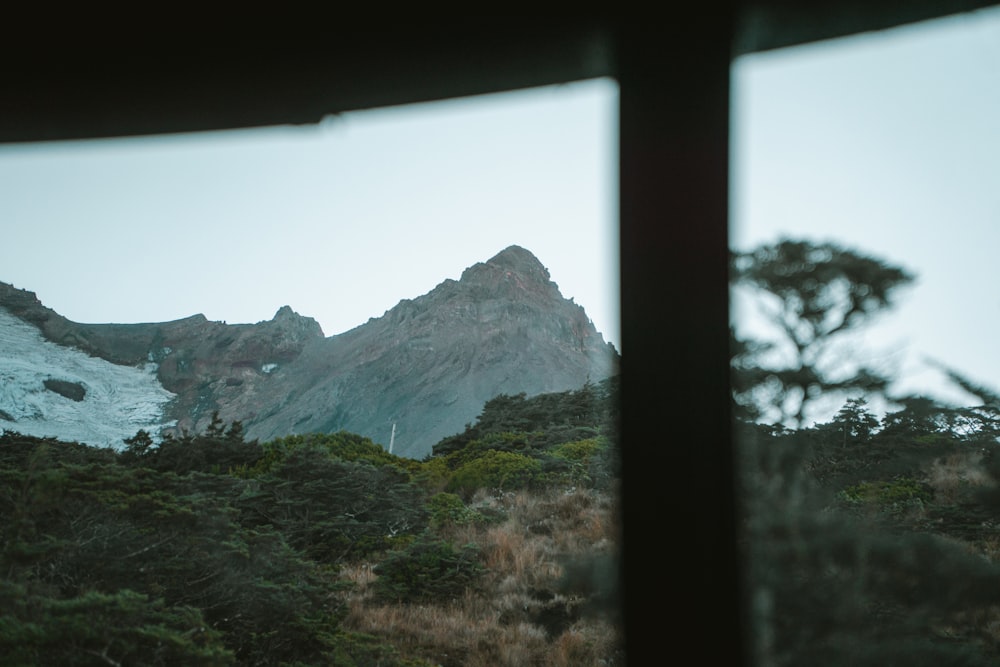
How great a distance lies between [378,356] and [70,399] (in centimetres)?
1375

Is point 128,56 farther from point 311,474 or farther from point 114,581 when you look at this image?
point 311,474

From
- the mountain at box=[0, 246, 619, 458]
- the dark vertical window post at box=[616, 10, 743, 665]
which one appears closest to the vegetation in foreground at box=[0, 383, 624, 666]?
the dark vertical window post at box=[616, 10, 743, 665]

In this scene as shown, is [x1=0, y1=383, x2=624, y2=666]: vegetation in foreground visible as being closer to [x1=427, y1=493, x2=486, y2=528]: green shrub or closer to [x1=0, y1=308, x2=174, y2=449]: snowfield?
[x1=427, y1=493, x2=486, y2=528]: green shrub

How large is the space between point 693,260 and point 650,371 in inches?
7.5

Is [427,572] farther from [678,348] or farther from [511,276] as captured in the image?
[511,276]

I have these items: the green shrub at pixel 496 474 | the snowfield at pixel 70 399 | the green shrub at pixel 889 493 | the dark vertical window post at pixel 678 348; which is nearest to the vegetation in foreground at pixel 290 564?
the dark vertical window post at pixel 678 348

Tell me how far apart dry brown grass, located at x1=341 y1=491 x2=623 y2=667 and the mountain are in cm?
1802

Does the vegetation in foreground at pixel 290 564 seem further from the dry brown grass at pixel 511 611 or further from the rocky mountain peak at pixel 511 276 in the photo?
the rocky mountain peak at pixel 511 276

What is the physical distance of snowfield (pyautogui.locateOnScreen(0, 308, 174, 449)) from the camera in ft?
63.0

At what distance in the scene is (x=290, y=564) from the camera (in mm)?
5059

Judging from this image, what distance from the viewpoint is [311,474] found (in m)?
7.86

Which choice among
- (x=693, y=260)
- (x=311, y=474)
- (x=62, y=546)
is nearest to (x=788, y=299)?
(x=693, y=260)

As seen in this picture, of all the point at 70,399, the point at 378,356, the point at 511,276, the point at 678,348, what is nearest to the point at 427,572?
the point at 678,348

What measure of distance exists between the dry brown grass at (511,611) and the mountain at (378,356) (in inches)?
710
